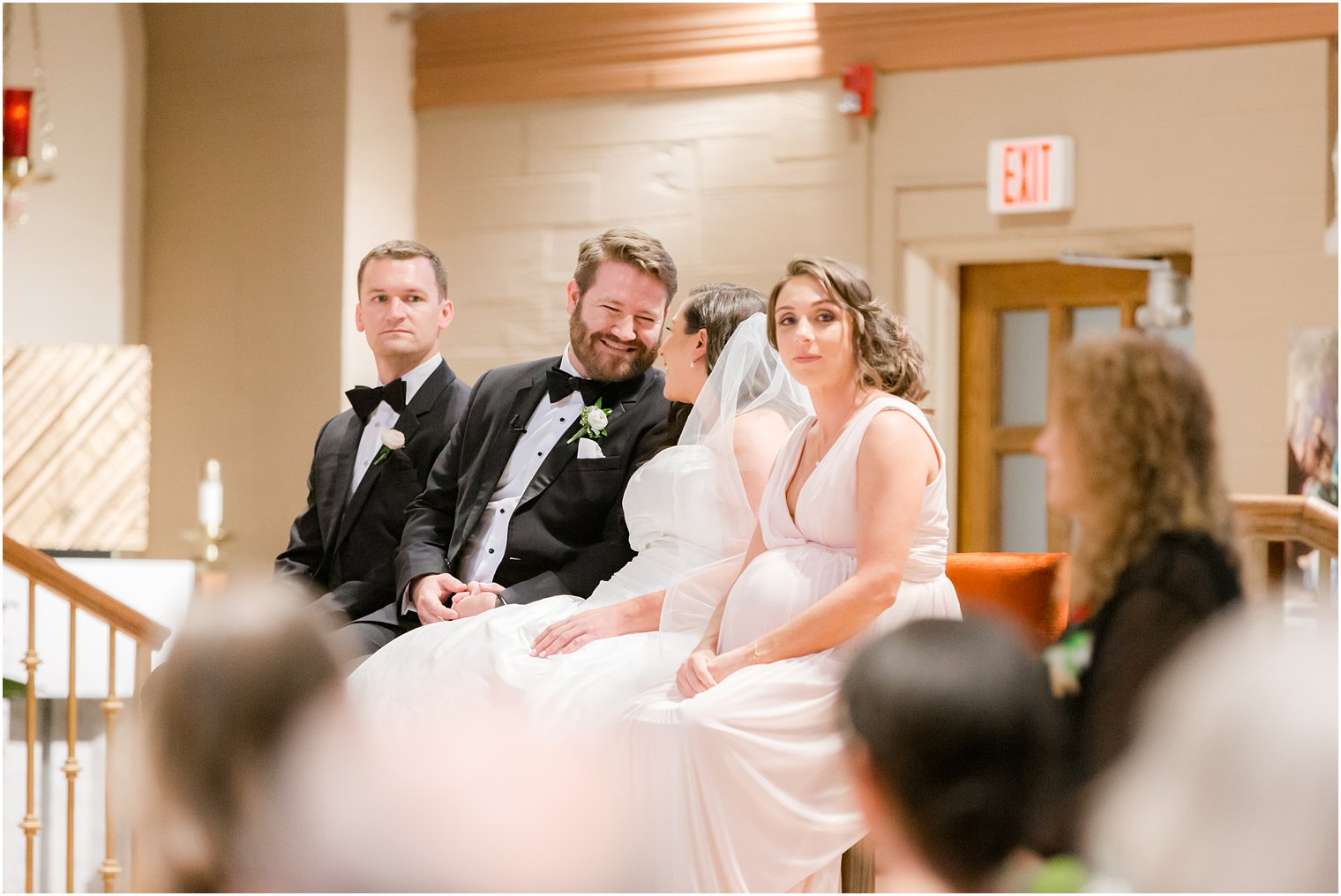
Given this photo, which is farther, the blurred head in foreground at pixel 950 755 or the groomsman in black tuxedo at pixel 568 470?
the groomsman in black tuxedo at pixel 568 470

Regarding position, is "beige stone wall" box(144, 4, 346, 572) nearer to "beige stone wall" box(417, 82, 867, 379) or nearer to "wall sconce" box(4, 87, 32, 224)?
"beige stone wall" box(417, 82, 867, 379)

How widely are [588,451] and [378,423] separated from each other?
639mm

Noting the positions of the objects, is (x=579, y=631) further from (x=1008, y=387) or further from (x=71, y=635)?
(x=1008, y=387)

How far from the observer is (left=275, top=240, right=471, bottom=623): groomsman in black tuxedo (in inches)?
136

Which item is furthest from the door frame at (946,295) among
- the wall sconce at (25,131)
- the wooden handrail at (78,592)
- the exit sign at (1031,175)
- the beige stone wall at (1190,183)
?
the wall sconce at (25,131)

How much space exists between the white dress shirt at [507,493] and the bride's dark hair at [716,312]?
350 millimetres

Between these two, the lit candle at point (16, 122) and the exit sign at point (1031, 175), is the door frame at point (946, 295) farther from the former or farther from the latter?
the lit candle at point (16, 122)

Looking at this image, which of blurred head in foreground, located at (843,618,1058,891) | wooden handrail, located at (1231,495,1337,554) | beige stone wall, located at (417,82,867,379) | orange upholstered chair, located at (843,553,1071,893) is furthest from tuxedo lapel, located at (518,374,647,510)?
beige stone wall, located at (417,82,867,379)

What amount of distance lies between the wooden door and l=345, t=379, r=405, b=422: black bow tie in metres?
2.87

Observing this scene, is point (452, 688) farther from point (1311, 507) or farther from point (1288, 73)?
point (1288, 73)

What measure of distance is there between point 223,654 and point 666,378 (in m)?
1.82

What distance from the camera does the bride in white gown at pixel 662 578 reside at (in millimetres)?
2770

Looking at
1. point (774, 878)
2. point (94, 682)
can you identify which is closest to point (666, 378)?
point (774, 878)

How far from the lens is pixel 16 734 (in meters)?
4.30
